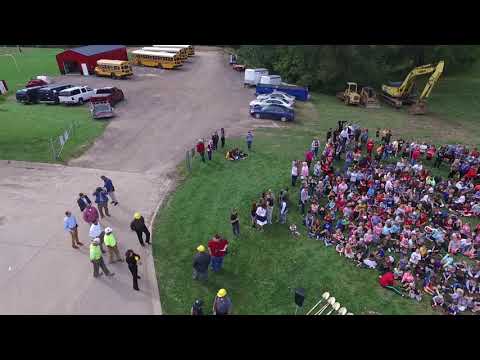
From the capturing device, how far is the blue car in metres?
27.4

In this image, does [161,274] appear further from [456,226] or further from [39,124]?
[39,124]

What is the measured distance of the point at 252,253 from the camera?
14.0 meters

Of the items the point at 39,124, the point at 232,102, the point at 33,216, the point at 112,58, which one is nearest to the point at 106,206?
the point at 33,216

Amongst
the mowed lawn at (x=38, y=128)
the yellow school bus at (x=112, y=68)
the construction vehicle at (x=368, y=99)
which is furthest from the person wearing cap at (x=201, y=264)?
the yellow school bus at (x=112, y=68)

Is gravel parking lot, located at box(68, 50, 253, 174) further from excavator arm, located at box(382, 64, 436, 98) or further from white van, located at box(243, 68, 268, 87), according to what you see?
excavator arm, located at box(382, 64, 436, 98)

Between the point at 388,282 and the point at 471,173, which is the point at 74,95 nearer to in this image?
the point at 388,282

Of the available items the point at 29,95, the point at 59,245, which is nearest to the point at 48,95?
the point at 29,95

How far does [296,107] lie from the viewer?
31.4 m

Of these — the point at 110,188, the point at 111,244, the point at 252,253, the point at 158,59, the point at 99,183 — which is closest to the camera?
the point at 111,244

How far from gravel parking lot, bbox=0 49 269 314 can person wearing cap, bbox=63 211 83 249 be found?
14.3 inches

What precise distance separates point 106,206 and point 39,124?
13156 mm

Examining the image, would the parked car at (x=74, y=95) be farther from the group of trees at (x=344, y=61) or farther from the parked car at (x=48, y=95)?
the group of trees at (x=344, y=61)

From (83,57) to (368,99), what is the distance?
1170 inches

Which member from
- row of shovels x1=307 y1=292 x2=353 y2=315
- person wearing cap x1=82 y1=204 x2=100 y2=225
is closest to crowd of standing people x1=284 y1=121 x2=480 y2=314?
row of shovels x1=307 y1=292 x2=353 y2=315
